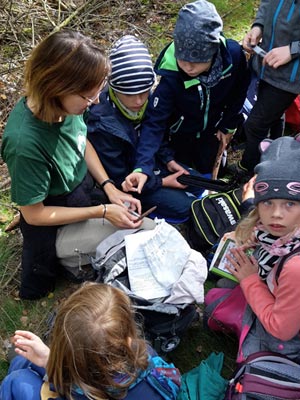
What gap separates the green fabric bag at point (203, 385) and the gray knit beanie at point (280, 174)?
950 mm

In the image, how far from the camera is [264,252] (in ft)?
8.43

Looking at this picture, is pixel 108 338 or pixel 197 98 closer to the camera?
pixel 108 338

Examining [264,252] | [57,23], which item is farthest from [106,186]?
[57,23]

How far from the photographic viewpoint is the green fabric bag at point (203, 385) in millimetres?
2479

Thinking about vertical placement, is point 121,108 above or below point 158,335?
above

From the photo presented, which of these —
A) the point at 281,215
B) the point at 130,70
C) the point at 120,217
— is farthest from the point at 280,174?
the point at 130,70

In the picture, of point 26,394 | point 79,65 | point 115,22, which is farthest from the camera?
point 115,22

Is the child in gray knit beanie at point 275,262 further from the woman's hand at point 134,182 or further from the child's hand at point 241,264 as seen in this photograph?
the woman's hand at point 134,182

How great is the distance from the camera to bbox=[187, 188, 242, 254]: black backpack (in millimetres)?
3410

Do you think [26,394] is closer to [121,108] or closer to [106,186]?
[106,186]

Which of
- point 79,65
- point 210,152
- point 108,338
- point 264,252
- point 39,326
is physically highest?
point 79,65

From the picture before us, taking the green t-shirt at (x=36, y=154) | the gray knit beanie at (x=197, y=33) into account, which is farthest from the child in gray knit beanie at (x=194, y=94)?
the green t-shirt at (x=36, y=154)

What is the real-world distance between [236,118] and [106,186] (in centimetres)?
127

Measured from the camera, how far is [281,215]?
238 cm
